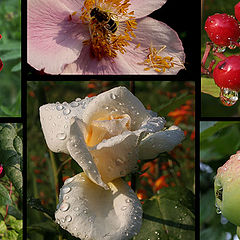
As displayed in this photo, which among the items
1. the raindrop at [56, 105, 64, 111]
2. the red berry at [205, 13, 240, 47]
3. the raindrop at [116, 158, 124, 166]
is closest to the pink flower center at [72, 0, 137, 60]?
the red berry at [205, 13, 240, 47]

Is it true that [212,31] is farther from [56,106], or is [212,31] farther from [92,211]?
[92,211]

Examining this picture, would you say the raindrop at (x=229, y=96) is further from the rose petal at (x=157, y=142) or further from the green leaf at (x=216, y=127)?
the rose petal at (x=157, y=142)

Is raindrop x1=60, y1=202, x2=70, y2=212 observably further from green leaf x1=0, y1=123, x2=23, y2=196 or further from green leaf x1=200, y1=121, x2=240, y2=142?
green leaf x1=200, y1=121, x2=240, y2=142

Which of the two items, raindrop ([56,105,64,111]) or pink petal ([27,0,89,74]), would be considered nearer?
raindrop ([56,105,64,111])

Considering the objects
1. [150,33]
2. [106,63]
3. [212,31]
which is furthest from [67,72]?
[212,31]

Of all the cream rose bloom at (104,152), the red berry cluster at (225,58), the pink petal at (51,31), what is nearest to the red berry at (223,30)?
the red berry cluster at (225,58)

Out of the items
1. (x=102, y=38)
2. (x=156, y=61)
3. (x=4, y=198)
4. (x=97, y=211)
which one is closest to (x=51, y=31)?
(x=102, y=38)

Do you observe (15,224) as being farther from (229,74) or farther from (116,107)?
(229,74)
